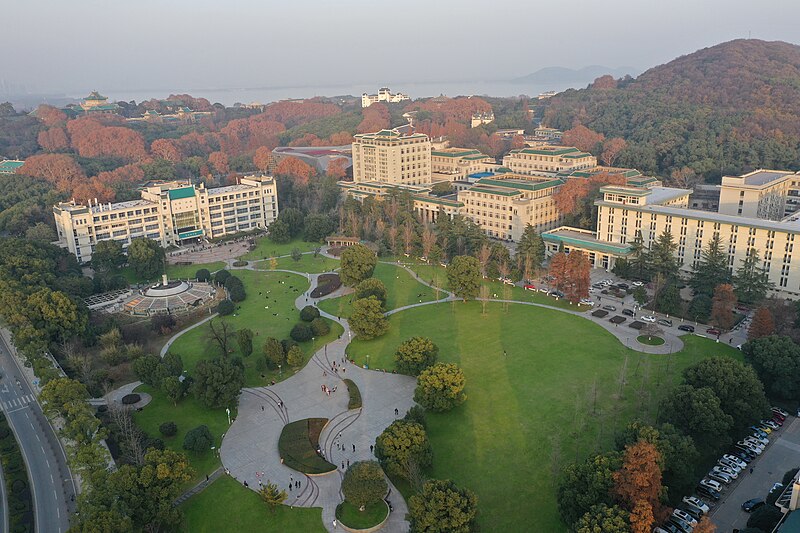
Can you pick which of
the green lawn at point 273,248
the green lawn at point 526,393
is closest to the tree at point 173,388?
the green lawn at point 526,393

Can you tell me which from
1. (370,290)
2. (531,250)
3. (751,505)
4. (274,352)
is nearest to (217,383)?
(274,352)

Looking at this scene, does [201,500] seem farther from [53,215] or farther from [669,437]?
[53,215]

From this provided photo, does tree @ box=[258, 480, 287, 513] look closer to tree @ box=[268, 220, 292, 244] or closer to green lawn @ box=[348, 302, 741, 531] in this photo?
green lawn @ box=[348, 302, 741, 531]

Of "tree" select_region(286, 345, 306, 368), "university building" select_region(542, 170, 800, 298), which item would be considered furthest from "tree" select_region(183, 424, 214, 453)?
"university building" select_region(542, 170, 800, 298)

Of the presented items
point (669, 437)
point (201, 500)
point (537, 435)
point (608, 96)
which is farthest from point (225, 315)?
point (608, 96)

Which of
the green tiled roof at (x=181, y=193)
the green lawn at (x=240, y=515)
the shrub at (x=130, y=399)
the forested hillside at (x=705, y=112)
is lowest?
the green lawn at (x=240, y=515)

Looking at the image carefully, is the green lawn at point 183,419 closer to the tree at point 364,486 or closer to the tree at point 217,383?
the tree at point 217,383
